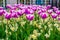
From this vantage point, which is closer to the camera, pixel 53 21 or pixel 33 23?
pixel 33 23

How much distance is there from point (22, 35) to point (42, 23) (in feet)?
1.20

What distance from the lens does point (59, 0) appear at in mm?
11352

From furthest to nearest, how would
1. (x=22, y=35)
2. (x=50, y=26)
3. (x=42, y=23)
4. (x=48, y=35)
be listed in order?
(x=42, y=23) → (x=50, y=26) → (x=22, y=35) → (x=48, y=35)

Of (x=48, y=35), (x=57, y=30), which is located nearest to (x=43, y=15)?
(x=57, y=30)

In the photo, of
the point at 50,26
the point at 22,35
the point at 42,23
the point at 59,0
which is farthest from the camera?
the point at 59,0

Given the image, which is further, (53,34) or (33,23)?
(33,23)

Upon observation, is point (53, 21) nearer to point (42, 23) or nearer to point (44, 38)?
point (42, 23)

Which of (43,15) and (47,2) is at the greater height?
(43,15)

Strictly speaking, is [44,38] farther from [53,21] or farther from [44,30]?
[53,21]

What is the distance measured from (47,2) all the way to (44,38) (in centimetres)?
984

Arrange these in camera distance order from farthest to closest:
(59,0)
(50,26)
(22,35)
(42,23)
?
(59,0)
(42,23)
(50,26)
(22,35)

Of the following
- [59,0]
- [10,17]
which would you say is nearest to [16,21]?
[10,17]

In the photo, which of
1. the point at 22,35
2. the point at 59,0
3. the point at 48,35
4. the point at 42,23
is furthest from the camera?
the point at 59,0

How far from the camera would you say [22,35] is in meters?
2.10
